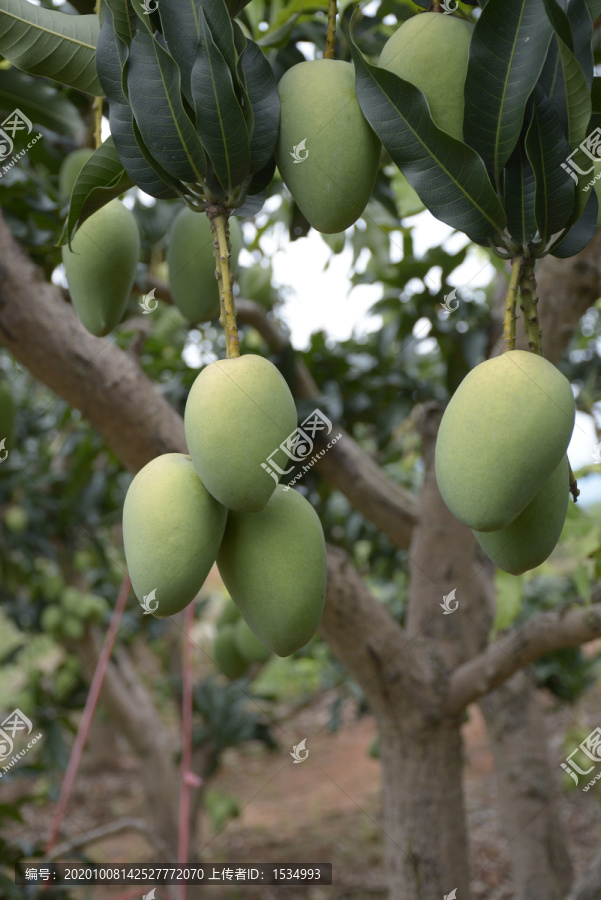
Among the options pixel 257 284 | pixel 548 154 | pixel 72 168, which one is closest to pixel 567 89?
pixel 548 154

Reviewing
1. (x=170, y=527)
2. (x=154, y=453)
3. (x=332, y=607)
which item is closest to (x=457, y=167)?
(x=170, y=527)

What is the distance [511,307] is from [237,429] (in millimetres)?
173

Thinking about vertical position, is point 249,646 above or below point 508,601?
below

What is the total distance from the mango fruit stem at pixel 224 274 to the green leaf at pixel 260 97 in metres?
0.05

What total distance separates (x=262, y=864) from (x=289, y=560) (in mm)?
2496

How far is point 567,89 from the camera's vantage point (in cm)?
42

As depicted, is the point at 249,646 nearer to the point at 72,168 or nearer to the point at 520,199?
the point at 72,168

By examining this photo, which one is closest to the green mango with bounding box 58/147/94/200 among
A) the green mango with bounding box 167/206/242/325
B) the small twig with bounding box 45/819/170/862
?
the green mango with bounding box 167/206/242/325

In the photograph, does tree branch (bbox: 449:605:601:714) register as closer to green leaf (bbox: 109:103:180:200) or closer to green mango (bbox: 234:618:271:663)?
green mango (bbox: 234:618:271:663)

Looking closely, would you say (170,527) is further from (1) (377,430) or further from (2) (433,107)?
(1) (377,430)

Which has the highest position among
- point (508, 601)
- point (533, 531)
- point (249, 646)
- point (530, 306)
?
point (530, 306)

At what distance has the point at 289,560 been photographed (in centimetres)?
47

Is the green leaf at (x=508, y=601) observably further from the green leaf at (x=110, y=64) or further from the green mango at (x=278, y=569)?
the green leaf at (x=110, y=64)

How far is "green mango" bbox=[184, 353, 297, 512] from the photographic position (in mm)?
434
